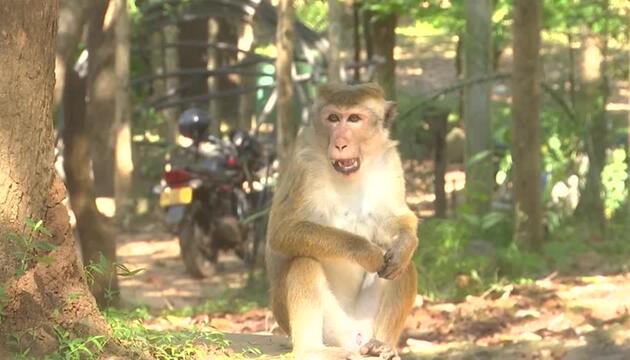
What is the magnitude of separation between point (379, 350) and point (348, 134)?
992 mm

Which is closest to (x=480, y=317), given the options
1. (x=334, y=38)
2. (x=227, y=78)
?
(x=334, y=38)

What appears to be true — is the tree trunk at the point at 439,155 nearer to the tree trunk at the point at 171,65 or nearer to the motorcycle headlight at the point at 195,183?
the motorcycle headlight at the point at 195,183

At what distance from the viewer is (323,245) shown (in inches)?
229

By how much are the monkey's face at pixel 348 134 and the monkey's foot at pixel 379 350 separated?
78 centimetres

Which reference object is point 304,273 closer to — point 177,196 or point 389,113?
point 389,113

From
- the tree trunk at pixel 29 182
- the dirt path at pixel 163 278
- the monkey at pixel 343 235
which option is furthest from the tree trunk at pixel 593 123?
the tree trunk at pixel 29 182

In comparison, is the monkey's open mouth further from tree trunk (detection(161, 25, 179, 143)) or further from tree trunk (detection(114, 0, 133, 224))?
tree trunk (detection(161, 25, 179, 143))

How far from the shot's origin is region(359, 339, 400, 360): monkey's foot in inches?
222

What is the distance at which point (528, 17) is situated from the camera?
10828 millimetres

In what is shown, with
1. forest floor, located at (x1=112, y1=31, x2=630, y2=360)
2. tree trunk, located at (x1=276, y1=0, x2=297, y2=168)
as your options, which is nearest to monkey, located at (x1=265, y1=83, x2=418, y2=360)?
forest floor, located at (x1=112, y1=31, x2=630, y2=360)

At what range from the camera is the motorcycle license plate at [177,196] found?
1334 cm

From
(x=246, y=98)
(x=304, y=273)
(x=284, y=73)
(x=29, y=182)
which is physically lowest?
(x=304, y=273)

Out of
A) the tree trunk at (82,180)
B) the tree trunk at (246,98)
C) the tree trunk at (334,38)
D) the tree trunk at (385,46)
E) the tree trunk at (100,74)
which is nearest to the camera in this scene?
the tree trunk at (82,180)

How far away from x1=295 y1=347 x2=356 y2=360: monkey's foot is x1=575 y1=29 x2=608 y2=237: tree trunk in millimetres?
7300
